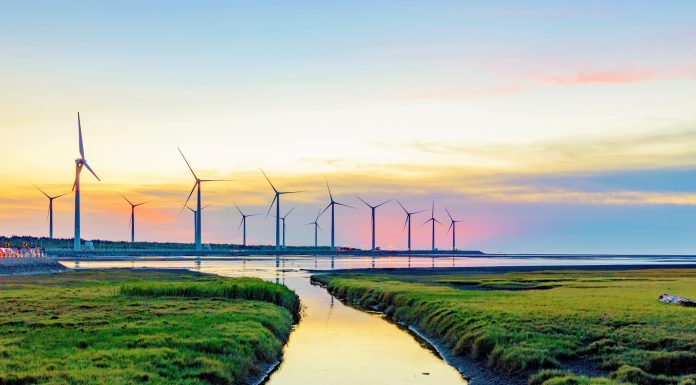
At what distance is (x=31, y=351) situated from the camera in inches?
1324

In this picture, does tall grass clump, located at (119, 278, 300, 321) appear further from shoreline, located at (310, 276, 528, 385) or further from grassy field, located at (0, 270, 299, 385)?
shoreline, located at (310, 276, 528, 385)

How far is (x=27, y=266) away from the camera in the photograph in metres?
109

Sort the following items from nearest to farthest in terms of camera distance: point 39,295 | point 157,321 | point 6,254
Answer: point 157,321 → point 39,295 → point 6,254

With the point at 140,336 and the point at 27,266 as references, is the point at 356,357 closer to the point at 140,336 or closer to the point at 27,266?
the point at 140,336

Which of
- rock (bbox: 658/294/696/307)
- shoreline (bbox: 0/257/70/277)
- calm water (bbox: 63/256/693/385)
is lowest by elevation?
calm water (bbox: 63/256/693/385)

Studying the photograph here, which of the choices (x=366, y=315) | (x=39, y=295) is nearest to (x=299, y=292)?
(x=366, y=315)

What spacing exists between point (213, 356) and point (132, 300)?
2925 cm

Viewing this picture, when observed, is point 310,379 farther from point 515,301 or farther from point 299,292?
point 299,292

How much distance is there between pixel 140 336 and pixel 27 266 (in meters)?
78.8

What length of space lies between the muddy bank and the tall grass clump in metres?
37.2

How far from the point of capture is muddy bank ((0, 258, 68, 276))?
330 ft

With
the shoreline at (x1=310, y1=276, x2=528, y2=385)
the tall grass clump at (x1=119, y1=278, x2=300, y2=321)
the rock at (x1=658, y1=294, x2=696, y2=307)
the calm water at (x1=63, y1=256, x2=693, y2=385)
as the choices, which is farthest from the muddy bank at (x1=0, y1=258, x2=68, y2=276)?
the rock at (x1=658, y1=294, x2=696, y2=307)

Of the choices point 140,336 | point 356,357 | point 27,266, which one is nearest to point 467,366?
point 356,357

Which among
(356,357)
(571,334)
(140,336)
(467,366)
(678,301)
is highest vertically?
(678,301)
